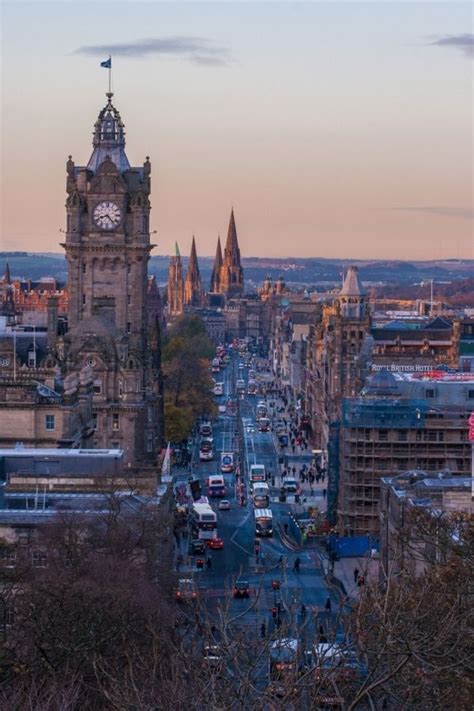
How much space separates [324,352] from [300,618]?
72894 mm

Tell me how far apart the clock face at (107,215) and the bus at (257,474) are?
18.5 meters

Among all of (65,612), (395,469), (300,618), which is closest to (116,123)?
(395,469)

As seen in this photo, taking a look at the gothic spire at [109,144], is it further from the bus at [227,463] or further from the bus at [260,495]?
the bus at [227,463]

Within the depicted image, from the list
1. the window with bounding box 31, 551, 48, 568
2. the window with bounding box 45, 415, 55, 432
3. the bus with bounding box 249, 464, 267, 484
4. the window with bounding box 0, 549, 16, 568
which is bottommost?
the bus with bounding box 249, 464, 267, 484

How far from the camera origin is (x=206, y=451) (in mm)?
120062

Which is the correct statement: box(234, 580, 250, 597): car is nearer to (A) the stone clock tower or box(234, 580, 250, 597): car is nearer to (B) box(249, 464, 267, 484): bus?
(A) the stone clock tower

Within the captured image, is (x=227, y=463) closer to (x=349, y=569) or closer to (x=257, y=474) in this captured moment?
(x=257, y=474)

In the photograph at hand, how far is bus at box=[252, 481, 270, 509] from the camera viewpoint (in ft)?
303

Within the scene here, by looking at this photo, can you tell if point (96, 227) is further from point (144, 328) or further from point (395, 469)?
point (395, 469)

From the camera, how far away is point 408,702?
86.9 ft

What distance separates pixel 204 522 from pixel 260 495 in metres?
12.5

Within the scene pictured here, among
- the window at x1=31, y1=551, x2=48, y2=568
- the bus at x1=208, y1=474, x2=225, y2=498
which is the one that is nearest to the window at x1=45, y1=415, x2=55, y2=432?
the bus at x1=208, y1=474, x2=225, y2=498

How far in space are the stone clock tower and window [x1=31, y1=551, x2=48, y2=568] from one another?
3933cm

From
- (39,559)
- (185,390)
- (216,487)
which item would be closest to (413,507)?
(39,559)
